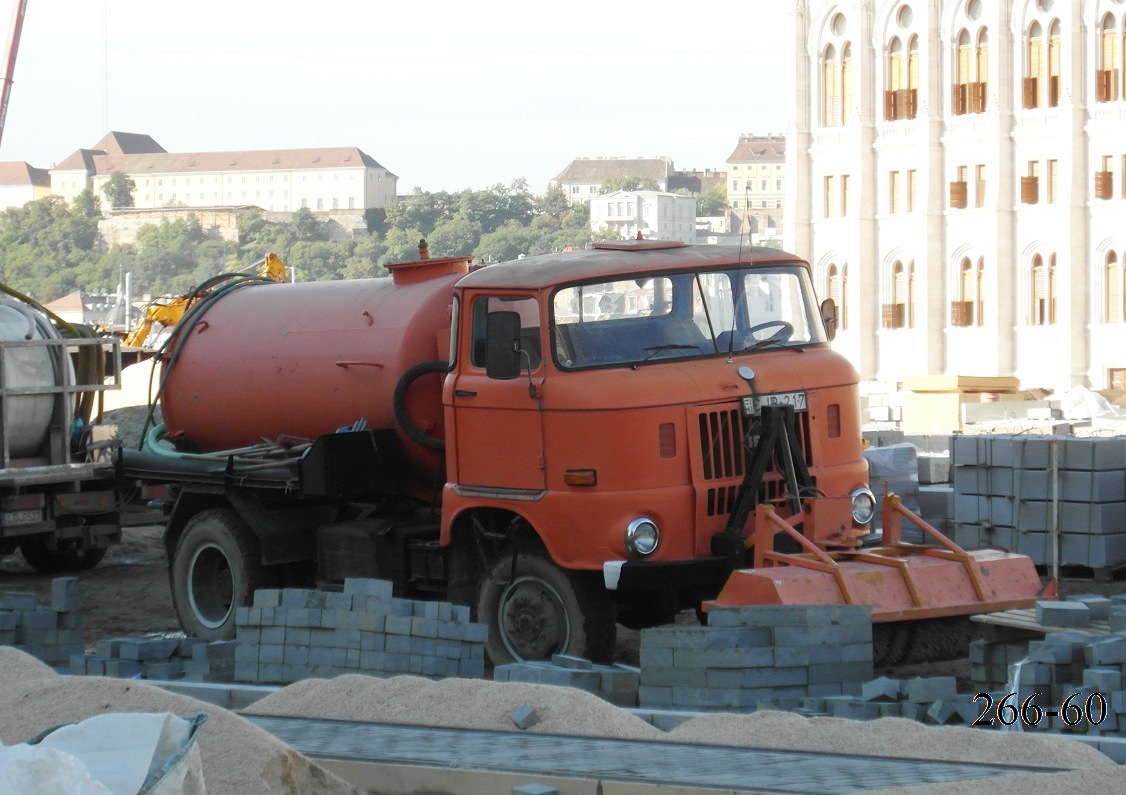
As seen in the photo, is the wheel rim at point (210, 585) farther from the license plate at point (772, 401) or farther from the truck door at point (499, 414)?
the license plate at point (772, 401)

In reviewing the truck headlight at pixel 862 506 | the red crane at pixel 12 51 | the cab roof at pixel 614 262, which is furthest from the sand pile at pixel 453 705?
the red crane at pixel 12 51

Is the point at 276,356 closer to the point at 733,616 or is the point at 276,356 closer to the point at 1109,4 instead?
the point at 733,616

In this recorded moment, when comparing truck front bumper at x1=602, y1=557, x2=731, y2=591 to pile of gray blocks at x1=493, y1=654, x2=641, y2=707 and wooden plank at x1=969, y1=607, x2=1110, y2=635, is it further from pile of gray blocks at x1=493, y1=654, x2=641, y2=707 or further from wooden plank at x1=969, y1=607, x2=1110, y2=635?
wooden plank at x1=969, y1=607, x2=1110, y2=635

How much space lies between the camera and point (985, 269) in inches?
2311

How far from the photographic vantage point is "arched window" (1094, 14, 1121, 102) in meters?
54.3

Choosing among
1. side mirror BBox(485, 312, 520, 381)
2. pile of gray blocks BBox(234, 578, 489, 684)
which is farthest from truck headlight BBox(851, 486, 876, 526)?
pile of gray blocks BBox(234, 578, 489, 684)

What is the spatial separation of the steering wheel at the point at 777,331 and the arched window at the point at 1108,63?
4674 centimetres

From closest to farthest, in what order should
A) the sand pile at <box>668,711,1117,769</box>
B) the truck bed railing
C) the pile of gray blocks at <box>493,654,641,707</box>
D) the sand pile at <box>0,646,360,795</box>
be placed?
the sand pile at <box>0,646,360,795</box> → the sand pile at <box>668,711,1117,769</box> → the pile of gray blocks at <box>493,654,641,707</box> → the truck bed railing

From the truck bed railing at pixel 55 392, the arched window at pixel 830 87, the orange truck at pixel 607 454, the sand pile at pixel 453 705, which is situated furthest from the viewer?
the arched window at pixel 830 87

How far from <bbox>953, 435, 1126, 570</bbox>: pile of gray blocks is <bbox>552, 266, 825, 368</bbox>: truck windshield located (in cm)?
488

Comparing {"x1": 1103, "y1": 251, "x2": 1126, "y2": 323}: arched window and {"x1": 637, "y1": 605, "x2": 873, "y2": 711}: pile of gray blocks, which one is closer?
{"x1": 637, "y1": 605, "x2": 873, "y2": 711}: pile of gray blocks

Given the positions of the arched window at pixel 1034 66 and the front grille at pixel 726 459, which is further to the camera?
the arched window at pixel 1034 66

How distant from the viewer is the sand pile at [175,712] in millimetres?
6805

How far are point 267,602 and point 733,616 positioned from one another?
3420mm
